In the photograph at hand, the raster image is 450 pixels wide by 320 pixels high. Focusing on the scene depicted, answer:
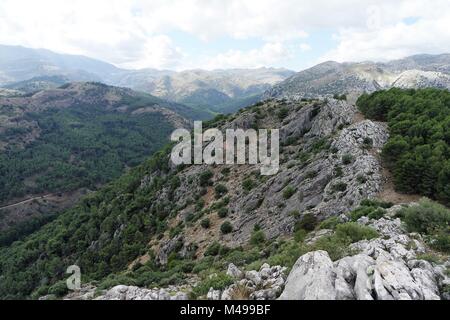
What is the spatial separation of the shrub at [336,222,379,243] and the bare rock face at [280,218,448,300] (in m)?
3.40

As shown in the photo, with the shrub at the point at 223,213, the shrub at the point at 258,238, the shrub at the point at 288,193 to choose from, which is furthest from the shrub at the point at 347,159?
the shrub at the point at 223,213

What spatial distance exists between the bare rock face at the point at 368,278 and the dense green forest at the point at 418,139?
16.9m

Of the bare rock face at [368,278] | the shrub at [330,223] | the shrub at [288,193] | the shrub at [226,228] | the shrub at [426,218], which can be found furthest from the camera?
the shrub at [226,228]

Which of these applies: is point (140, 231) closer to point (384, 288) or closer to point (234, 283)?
point (234, 283)

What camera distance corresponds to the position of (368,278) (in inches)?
617

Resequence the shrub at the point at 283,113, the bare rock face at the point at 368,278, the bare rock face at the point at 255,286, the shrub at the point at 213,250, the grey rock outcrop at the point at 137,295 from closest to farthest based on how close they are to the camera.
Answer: the bare rock face at the point at 368,278 → the bare rock face at the point at 255,286 → the grey rock outcrop at the point at 137,295 → the shrub at the point at 213,250 → the shrub at the point at 283,113

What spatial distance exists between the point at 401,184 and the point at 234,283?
23.3 meters

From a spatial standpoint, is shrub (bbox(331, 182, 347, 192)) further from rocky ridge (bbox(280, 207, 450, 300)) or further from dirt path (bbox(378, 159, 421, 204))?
rocky ridge (bbox(280, 207, 450, 300))

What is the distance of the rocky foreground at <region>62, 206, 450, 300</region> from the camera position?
49.0 ft

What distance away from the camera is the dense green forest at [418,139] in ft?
109

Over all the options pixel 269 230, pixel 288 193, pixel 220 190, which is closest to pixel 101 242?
pixel 220 190

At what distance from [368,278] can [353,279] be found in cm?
72

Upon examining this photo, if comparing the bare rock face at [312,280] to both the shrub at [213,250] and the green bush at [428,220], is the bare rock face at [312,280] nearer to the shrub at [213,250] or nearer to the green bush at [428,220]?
the green bush at [428,220]

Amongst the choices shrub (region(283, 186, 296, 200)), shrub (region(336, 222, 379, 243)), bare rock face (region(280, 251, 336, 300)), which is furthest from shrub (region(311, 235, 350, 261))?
shrub (region(283, 186, 296, 200))
